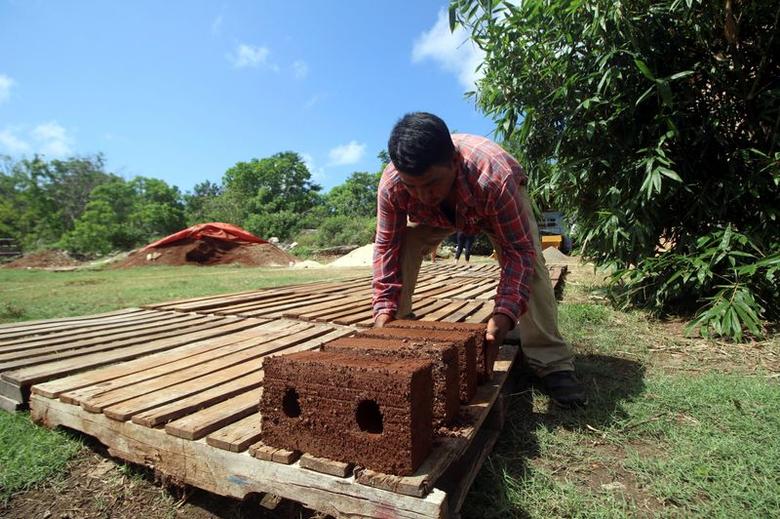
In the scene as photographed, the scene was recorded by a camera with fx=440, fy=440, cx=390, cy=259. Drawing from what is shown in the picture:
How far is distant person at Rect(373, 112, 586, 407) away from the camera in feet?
5.53

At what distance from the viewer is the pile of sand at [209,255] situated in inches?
608

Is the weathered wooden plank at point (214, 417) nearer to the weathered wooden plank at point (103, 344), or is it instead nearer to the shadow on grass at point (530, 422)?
the shadow on grass at point (530, 422)

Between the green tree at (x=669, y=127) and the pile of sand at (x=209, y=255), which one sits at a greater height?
the green tree at (x=669, y=127)

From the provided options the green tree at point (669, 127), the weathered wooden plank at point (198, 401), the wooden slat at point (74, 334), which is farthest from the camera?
the green tree at point (669, 127)

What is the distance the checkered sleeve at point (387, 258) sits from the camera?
7.43ft

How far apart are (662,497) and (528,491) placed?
415 millimetres

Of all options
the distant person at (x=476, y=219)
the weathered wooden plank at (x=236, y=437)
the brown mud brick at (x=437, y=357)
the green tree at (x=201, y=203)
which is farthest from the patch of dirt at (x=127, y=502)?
the green tree at (x=201, y=203)

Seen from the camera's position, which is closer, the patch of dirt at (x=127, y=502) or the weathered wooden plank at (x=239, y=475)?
the weathered wooden plank at (x=239, y=475)

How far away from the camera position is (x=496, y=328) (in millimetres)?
1883

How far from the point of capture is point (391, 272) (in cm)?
232

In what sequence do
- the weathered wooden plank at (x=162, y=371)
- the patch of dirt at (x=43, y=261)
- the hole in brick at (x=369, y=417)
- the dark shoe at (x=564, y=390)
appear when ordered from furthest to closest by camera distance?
the patch of dirt at (x=43, y=261), the dark shoe at (x=564, y=390), the weathered wooden plank at (x=162, y=371), the hole in brick at (x=369, y=417)

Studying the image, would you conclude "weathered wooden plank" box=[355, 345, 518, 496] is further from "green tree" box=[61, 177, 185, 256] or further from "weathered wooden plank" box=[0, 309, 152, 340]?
"green tree" box=[61, 177, 185, 256]

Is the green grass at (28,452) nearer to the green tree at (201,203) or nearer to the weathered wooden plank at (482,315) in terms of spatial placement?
the weathered wooden plank at (482,315)

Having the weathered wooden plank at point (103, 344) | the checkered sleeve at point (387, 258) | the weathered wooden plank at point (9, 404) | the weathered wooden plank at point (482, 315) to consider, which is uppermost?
the checkered sleeve at point (387, 258)
